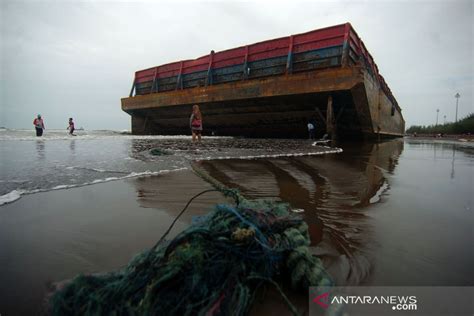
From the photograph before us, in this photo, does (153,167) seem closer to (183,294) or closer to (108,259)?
(108,259)

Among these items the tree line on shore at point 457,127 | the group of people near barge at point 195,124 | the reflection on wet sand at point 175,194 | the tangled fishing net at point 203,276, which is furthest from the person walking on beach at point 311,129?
the tree line on shore at point 457,127

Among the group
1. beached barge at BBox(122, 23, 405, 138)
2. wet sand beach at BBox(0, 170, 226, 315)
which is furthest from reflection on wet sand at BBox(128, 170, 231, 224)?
beached barge at BBox(122, 23, 405, 138)

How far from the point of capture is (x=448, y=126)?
27.5 metres

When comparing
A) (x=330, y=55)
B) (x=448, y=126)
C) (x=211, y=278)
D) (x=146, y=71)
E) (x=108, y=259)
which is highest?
(x=146, y=71)

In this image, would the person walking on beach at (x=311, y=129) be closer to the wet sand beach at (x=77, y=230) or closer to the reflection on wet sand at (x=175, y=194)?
the reflection on wet sand at (x=175, y=194)

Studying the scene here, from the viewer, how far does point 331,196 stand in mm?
2332

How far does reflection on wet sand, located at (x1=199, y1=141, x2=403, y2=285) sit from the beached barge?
219 inches

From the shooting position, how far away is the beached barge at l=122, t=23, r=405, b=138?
8.70 metres

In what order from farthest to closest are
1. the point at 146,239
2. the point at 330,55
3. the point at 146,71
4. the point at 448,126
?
the point at 448,126
the point at 146,71
the point at 330,55
the point at 146,239

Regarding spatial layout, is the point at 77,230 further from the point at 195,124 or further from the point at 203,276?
the point at 195,124

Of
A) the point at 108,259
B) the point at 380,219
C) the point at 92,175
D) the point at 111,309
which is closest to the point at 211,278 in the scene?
the point at 111,309

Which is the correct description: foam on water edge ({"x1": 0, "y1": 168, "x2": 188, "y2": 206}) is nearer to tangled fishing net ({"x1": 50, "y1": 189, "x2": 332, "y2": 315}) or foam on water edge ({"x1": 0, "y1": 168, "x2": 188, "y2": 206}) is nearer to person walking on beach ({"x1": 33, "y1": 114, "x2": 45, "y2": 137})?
tangled fishing net ({"x1": 50, "y1": 189, "x2": 332, "y2": 315})

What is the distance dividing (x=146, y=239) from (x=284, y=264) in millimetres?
835

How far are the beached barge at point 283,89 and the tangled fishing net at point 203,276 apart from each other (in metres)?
8.23
